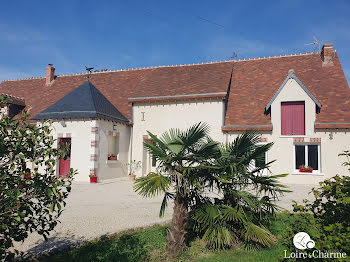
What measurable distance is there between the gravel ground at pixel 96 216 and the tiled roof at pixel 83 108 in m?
4.86

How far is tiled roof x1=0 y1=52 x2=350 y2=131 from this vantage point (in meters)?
15.0

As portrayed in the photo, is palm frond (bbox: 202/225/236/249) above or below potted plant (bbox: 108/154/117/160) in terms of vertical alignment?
below

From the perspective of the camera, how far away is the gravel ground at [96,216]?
5457mm

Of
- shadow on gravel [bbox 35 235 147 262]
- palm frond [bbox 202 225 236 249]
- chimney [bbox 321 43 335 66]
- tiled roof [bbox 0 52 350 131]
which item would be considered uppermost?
chimney [bbox 321 43 335 66]

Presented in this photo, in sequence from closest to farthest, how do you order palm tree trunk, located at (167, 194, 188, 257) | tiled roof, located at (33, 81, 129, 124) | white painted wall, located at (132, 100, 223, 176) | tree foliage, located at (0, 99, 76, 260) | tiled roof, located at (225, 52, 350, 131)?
tree foliage, located at (0, 99, 76, 260)
palm tree trunk, located at (167, 194, 188, 257)
tiled roof, located at (225, 52, 350, 131)
tiled roof, located at (33, 81, 129, 124)
white painted wall, located at (132, 100, 223, 176)

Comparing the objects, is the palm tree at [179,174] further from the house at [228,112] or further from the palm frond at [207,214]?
the house at [228,112]

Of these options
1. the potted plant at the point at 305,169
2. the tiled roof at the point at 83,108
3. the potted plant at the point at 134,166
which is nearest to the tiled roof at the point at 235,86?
the tiled roof at the point at 83,108

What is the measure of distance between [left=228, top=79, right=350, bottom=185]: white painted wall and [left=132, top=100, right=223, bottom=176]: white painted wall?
1.60 meters

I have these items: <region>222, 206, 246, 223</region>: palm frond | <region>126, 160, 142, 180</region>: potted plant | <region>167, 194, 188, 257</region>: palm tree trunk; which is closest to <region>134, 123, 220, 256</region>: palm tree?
<region>167, 194, 188, 257</region>: palm tree trunk

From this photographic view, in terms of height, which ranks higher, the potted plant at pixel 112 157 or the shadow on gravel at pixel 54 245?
the potted plant at pixel 112 157

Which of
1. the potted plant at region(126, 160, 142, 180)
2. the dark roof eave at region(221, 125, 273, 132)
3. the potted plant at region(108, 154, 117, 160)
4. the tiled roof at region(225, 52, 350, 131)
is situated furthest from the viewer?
the potted plant at region(126, 160, 142, 180)

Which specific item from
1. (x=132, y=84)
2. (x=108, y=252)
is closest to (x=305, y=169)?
(x=108, y=252)

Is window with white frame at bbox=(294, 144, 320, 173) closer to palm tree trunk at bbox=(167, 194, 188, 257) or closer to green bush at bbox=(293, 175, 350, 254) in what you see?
palm tree trunk at bbox=(167, 194, 188, 257)

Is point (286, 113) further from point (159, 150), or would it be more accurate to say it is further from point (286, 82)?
point (159, 150)
